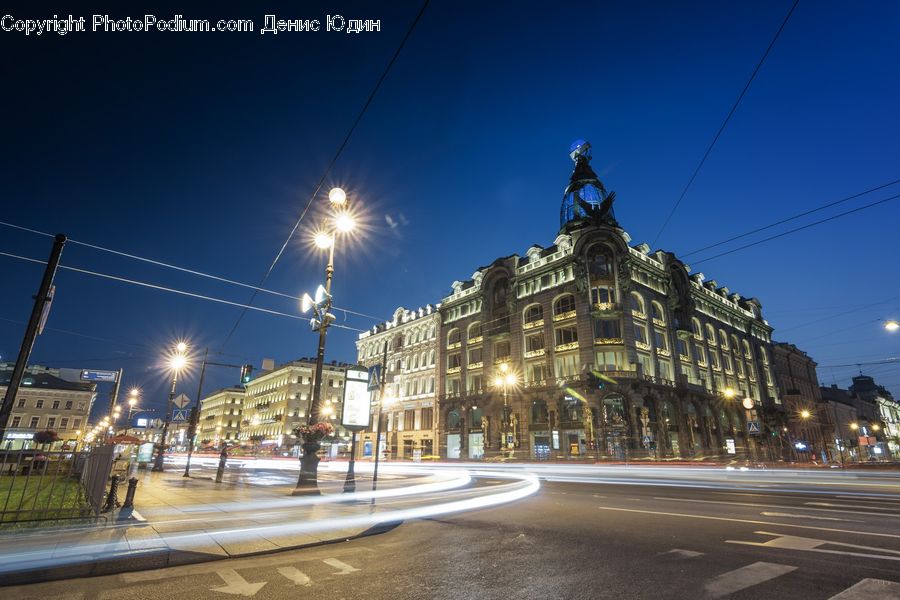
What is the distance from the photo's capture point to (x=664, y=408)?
138 feet

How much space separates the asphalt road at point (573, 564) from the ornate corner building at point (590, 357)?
3166 cm

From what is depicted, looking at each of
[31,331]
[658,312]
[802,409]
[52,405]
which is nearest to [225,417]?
[52,405]

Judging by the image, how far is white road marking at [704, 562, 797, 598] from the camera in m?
4.54

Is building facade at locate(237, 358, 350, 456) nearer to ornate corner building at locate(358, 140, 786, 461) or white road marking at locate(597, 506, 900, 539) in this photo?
ornate corner building at locate(358, 140, 786, 461)

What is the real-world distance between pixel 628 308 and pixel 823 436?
57387 mm

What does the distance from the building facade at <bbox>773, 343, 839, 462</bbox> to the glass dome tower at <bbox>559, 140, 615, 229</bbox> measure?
140 ft

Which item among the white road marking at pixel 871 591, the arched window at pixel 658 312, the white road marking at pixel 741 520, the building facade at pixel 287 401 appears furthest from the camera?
the building facade at pixel 287 401

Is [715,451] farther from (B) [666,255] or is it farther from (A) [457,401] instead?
(A) [457,401]

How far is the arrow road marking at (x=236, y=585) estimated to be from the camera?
15.4 ft

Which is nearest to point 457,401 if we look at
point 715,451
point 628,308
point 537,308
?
point 537,308

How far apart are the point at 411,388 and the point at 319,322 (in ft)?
158

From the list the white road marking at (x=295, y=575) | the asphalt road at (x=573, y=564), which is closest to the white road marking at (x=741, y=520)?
the asphalt road at (x=573, y=564)

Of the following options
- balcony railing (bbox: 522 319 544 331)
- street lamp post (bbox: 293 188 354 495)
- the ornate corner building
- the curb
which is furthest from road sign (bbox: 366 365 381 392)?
balcony railing (bbox: 522 319 544 331)

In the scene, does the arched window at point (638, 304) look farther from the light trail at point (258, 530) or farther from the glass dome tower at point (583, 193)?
the light trail at point (258, 530)
